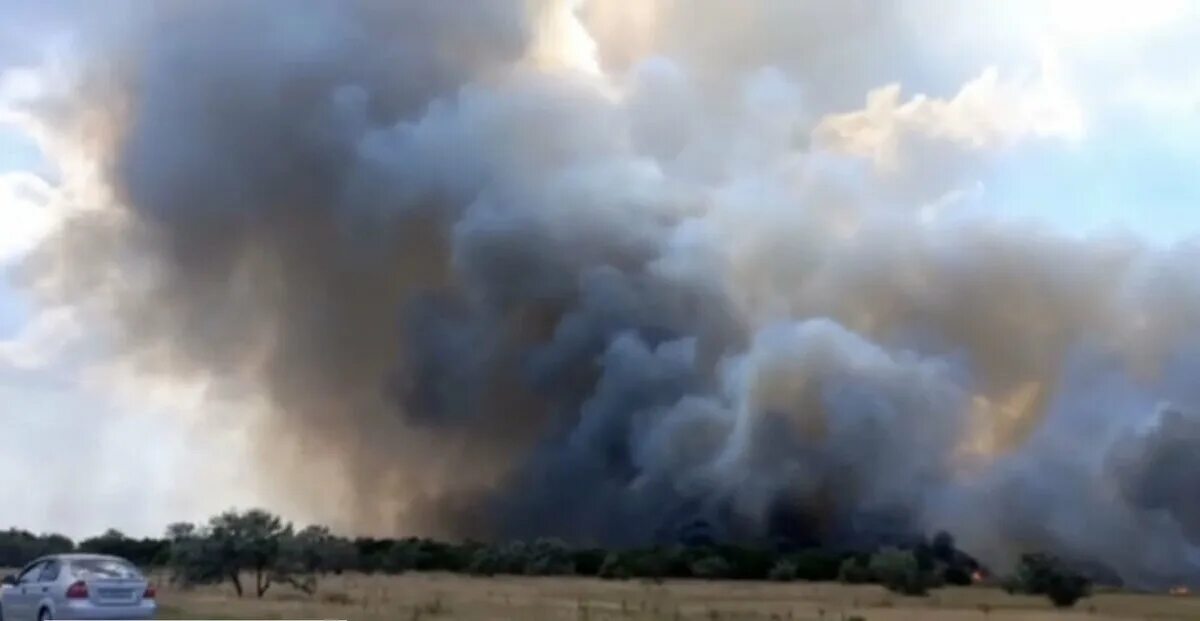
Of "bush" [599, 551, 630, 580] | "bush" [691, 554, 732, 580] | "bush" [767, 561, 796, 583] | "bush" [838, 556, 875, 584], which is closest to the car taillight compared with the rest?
"bush" [599, 551, 630, 580]

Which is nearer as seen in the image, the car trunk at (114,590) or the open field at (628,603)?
the car trunk at (114,590)

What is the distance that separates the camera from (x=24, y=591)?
26.8 meters

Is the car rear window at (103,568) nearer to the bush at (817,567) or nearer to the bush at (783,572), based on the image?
the bush at (783,572)

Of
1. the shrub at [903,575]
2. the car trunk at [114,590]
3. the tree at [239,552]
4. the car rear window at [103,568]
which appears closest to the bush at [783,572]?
the shrub at [903,575]

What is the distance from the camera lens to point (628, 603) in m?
48.5

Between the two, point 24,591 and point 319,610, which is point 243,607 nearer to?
point 319,610

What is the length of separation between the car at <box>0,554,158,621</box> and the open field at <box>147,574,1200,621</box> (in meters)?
5.52

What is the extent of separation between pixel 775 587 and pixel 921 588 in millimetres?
7972

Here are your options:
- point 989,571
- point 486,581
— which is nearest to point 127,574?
point 486,581

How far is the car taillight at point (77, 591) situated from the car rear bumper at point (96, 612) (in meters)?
0.13

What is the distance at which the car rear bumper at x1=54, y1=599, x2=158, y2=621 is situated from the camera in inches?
988

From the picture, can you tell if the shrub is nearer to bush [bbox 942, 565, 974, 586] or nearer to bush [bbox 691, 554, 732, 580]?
bush [bbox 942, 565, 974, 586]

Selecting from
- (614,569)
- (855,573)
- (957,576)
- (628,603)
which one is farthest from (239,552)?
(957,576)

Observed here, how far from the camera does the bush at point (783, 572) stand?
78.2 m
